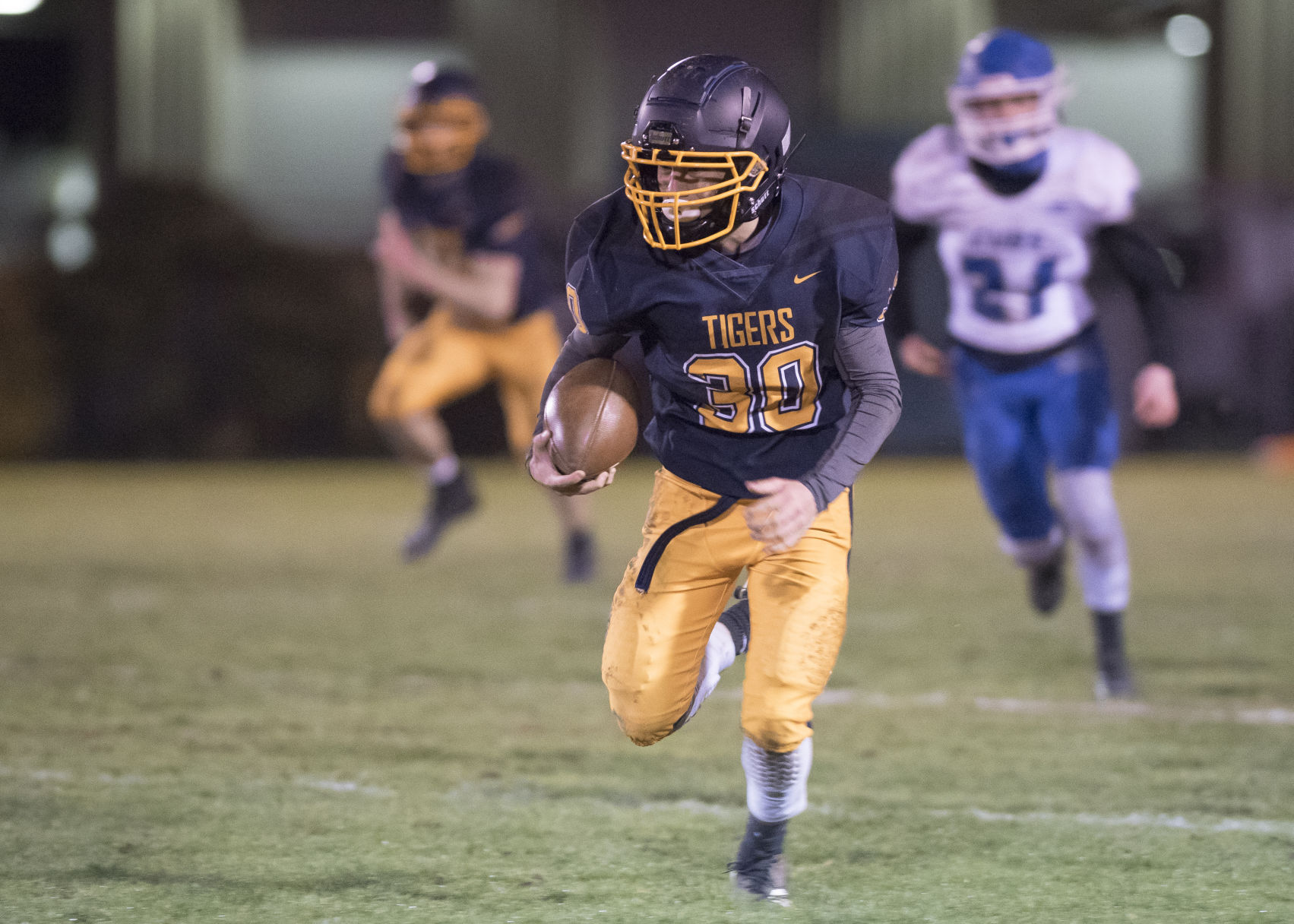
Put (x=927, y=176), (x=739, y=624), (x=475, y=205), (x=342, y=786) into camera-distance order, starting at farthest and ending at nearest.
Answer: (x=475, y=205)
(x=927, y=176)
(x=342, y=786)
(x=739, y=624)

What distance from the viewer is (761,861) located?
2.84 m

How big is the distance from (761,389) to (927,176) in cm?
190

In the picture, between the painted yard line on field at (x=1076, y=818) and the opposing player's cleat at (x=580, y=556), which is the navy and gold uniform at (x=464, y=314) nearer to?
the opposing player's cleat at (x=580, y=556)

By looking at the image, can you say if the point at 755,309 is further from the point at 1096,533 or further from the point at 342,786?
the point at 1096,533

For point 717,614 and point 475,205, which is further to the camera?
point 475,205

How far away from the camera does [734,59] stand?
2.88 meters

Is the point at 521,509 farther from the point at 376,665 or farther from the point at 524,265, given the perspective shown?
the point at 376,665

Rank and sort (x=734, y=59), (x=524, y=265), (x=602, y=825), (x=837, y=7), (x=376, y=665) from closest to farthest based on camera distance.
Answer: (x=734, y=59) → (x=602, y=825) → (x=376, y=665) → (x=524, y=265) → (x=837, y=7)

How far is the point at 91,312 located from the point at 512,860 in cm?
1146

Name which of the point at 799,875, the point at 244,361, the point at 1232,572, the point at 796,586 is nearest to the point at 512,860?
the point at 799,875

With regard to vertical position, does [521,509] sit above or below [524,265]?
below

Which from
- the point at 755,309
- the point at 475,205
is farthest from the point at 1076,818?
the point at 475,205

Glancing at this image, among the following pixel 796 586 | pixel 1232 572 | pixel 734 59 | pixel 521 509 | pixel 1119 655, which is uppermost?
pixel 734 59

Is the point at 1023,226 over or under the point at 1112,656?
over
